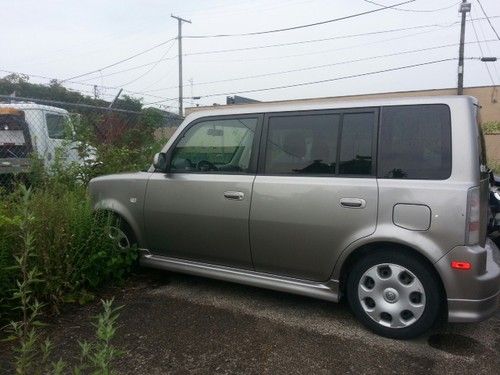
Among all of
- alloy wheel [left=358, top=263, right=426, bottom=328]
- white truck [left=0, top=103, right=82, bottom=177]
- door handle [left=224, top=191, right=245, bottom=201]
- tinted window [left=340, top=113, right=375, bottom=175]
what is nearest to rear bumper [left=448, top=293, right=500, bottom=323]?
alloy wheel [left=358, top=263, right=426, bottom=328]

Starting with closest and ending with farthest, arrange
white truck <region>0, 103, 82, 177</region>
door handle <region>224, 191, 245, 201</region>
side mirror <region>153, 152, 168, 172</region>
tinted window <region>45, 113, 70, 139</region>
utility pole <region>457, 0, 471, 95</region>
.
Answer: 1. door handle <region>224, 191, 245, 201</region>
2. side mirror <region>153, 152, 168, 172</region>
3. white truck <region>0, 103, 82, 177</region>
4. tinted window <region>45, 113, 70, 139</region>
5. utility pole <region>457, 0, 471, 95</region>

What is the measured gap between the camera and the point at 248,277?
3840mm

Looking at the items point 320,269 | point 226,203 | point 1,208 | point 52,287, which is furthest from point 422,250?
point 1,208

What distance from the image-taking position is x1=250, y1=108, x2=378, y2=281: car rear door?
334 cm

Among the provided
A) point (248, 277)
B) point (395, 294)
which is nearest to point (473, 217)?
point (395, 294)

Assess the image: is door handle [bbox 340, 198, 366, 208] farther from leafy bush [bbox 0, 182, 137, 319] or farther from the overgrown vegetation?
leafy bush [bbox 0, 182, 137, 319]

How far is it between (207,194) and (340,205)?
1217mm

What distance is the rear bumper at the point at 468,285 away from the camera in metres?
2.99

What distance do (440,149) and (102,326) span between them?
2.47 metres

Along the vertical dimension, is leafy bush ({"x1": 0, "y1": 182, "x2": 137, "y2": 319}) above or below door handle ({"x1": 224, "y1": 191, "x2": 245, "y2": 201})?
below

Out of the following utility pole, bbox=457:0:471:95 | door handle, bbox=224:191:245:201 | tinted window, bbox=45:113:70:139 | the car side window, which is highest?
utility pole, bbox=457:0:471:95

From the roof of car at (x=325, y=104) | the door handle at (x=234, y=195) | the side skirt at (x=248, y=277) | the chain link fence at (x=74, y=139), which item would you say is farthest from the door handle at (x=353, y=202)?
the chain link fence at (x=74, y=139)

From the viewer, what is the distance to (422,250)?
121 inches

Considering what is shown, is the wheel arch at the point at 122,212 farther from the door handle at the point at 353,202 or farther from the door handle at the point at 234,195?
the door handle at the point at 353,202
